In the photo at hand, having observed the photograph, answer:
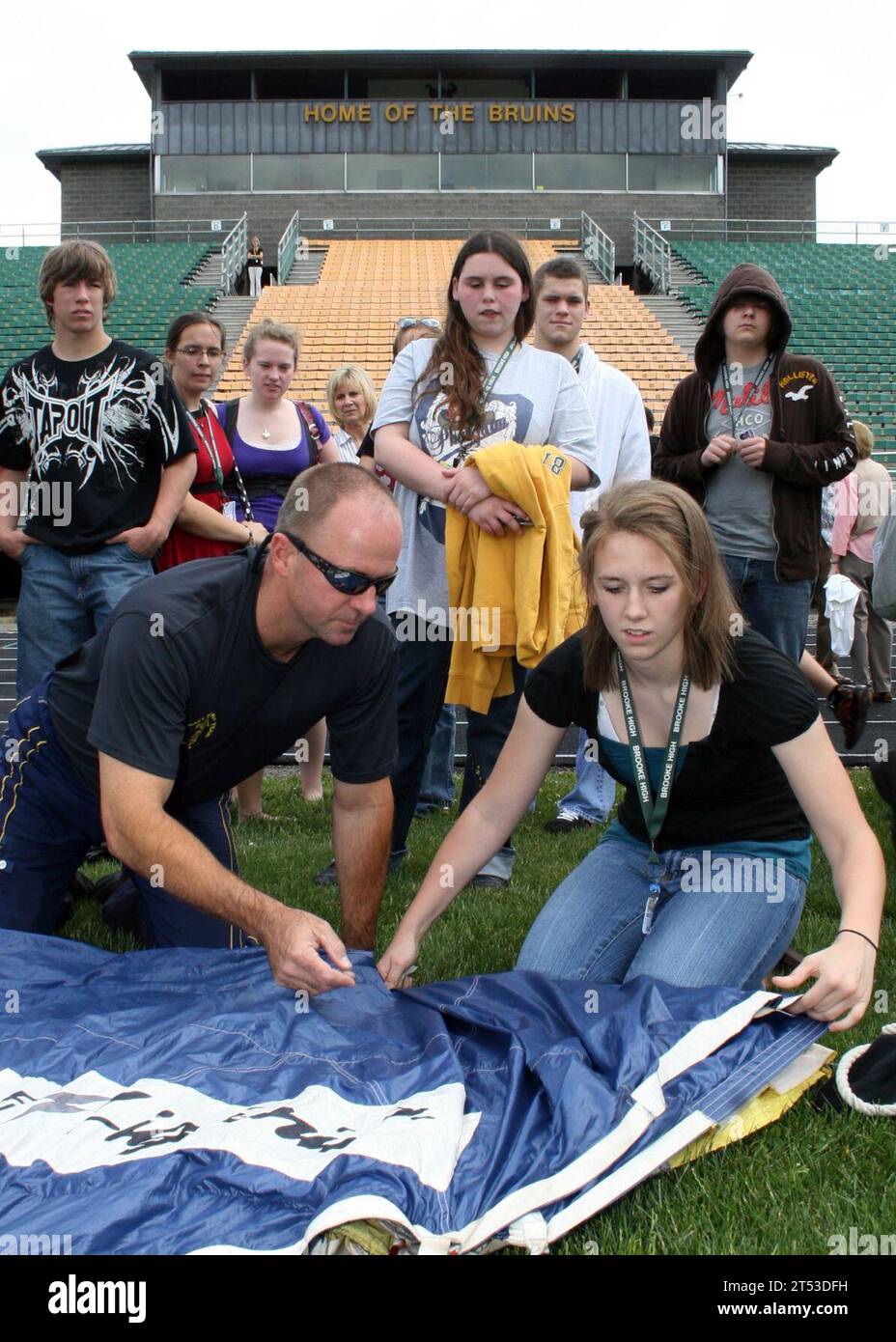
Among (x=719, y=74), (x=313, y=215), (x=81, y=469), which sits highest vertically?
(x=719, y=74)

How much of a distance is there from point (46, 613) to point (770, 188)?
30.2 metres

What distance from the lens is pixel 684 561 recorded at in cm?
266

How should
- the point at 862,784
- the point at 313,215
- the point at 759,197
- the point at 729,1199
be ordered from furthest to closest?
the point at 759,197, the point at 313,215, the point at 862,784, the point at 729,1199

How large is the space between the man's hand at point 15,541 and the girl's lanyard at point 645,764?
2436mm

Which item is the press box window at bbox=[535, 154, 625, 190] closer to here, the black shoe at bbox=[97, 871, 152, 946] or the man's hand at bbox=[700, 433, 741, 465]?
the man's hand at bbox=[700, 433, 741, 465]

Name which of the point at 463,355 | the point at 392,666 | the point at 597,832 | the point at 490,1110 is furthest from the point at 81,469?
the point at 490,1110

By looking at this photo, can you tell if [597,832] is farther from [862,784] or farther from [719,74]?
[719,74]

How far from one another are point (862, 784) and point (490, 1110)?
383cm

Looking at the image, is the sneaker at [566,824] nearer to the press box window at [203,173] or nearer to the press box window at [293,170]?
the press box window at [293,170]

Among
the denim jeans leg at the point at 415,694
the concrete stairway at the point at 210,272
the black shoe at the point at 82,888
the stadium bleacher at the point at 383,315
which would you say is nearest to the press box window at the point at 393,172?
the stadium bleacher at the point at 383,315

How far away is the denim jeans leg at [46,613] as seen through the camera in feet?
14.2

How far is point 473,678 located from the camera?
4.03m

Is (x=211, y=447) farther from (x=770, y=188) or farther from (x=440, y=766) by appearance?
(x=770, y=188)

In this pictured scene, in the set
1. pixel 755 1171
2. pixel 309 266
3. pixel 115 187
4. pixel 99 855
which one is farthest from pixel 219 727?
pixel 115 187
